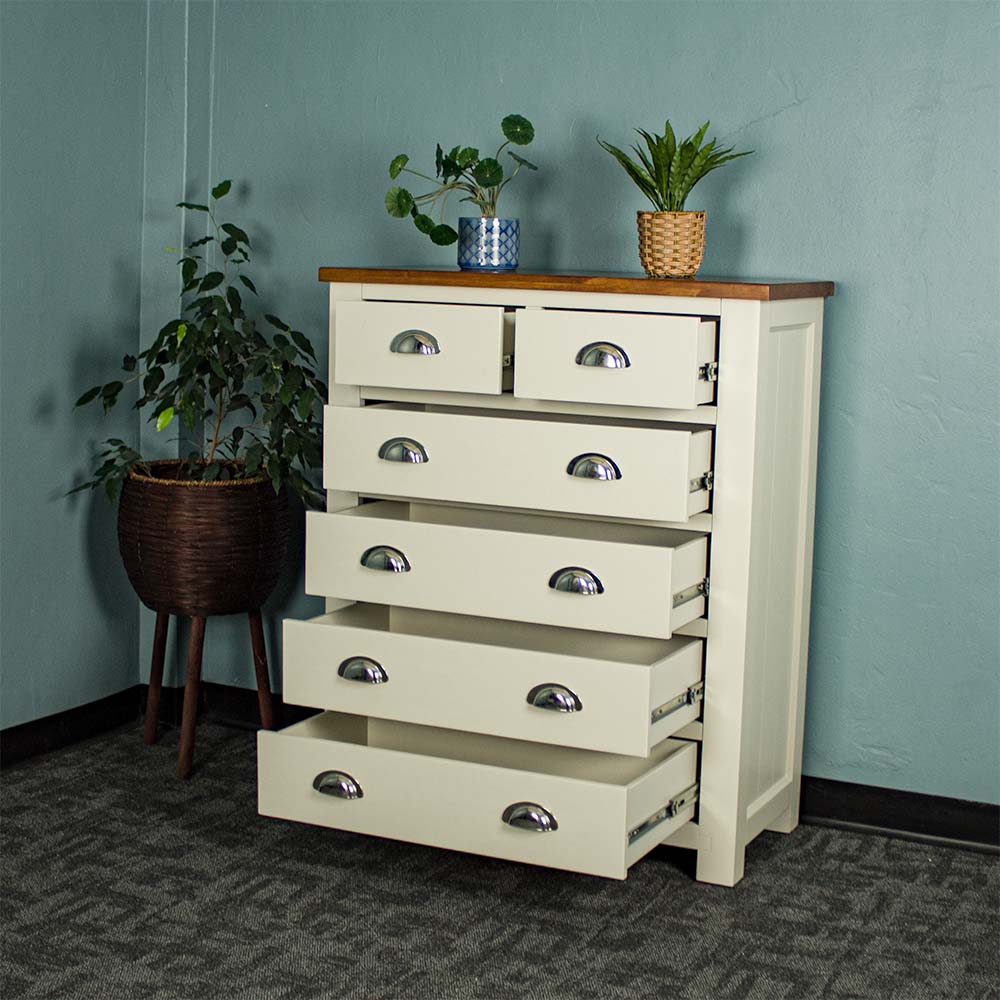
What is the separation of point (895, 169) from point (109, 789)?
6.04ft

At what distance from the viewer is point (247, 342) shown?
108 inches

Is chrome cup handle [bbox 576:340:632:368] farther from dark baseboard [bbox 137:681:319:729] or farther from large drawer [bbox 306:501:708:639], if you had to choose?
dark baseboard [bbox 137:681:319:729]

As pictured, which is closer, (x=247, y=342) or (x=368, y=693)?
(x=368, y=693)

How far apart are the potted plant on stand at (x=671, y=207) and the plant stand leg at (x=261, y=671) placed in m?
1.12

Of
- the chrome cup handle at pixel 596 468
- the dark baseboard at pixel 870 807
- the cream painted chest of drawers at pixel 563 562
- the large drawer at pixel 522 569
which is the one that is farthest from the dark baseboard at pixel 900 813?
the chrome cup handle at pixel 596 468

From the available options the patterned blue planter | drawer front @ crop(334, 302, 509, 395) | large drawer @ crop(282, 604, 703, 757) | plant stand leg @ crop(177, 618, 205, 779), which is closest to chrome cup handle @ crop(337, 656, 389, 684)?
large drawer @ crop(282, 604, 703, 757)

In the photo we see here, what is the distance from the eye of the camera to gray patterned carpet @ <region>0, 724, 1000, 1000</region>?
204cm

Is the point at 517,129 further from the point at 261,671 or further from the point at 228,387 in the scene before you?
the point at 261,671

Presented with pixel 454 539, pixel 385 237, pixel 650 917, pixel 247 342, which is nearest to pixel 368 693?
pixel 454 539

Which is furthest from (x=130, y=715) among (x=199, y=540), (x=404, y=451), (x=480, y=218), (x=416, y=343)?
(x=480, y=218)

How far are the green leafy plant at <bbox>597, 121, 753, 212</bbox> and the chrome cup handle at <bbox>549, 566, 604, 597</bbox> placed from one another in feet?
2.17

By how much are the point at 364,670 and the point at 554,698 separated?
A: 1.09 feet

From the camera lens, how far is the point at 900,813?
2.64m

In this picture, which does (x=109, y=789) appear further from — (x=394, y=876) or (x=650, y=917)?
(x=650, y=917)
